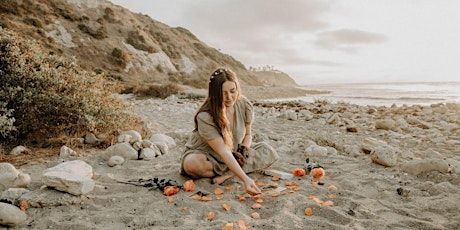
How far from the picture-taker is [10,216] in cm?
243

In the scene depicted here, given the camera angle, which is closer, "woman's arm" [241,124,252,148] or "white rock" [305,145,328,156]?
"woman's arm" [241,124,252,148]

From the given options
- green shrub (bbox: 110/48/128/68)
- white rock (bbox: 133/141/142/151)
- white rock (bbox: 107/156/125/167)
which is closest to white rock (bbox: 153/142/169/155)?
white rock (bbox: 133/141/142/151)

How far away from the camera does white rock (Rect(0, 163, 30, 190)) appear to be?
119 inches

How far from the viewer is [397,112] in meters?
10.4

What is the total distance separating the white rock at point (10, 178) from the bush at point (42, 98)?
1449 millimetres

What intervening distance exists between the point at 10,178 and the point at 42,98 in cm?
179

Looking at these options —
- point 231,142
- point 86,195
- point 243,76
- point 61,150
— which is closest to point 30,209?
point 86,195

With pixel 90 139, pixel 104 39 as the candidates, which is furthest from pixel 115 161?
pixel 104 39

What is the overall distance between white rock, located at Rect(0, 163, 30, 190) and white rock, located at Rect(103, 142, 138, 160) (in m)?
1.24

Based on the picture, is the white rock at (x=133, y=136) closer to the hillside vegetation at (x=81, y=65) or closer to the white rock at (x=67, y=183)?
the hillside vegetation at (x=81, y=65)

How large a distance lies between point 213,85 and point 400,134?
5125 millimetres

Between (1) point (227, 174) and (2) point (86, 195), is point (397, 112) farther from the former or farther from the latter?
(2) point (86, 195)

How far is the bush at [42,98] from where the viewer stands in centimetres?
454

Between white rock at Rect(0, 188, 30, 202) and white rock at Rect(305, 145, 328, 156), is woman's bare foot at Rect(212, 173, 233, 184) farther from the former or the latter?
white rock at Rect(0, 188, 30, 202)
